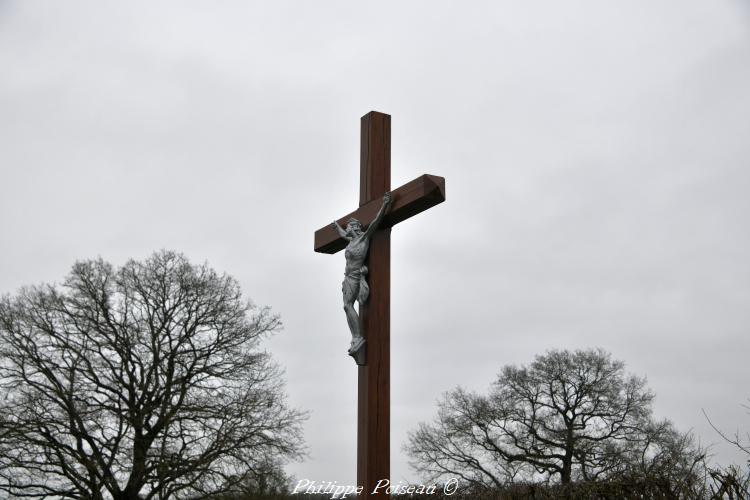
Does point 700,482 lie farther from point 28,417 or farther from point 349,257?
point 28,417

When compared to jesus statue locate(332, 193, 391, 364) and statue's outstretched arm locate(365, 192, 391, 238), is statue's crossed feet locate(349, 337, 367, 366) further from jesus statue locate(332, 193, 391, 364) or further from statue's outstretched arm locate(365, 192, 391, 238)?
statue's outstretched arm locate(365, 192, 391, 238)

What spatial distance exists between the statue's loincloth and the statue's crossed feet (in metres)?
0.28

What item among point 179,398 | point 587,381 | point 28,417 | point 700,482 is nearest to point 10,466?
point 28,417

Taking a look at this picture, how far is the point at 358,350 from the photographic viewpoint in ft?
17.7

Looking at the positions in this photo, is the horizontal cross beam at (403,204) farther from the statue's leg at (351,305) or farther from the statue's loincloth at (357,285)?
the statue's leg at (351,305)

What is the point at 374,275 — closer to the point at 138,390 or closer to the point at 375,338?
the point at 375,338

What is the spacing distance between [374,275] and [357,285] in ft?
0.45

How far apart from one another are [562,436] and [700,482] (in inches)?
972

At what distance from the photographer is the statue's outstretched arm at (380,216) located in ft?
18.3

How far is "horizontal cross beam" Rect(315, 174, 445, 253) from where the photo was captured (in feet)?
17.3

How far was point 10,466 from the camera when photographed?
16734mm

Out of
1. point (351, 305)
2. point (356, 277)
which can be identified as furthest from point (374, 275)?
point (351, 305)

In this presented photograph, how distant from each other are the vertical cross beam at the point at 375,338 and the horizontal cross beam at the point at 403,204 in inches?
5.0

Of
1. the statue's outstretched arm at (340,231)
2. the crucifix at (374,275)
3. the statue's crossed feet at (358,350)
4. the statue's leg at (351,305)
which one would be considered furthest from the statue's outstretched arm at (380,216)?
the statue's crossed feet at (358,350)
